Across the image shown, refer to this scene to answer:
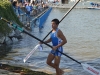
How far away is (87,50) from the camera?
56.9 feet

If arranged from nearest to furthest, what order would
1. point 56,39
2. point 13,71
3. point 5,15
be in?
1. point 56,39
2. point 13,71
3. point 5,15

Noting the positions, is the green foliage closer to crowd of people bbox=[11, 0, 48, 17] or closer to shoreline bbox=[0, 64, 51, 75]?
crowd of people bbox=[11, 0, 48, 17]

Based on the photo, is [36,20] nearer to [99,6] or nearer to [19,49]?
[19,49]

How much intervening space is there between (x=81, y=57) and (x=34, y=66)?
3.40 metres

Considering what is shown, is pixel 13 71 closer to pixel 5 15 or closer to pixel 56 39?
pixel 56 39

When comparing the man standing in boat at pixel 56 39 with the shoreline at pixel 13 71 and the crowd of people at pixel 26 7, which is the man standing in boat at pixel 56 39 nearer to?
the shoreline at pixel 13 71

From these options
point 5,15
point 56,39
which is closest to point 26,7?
point 5,15

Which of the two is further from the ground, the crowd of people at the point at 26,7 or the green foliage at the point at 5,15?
the green foliage at the point at 5,15

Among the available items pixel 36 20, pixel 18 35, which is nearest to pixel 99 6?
pixel 36 20

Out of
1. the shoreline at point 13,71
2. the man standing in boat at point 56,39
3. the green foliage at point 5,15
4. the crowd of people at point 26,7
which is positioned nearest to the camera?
the man standing in boat at point 56,39

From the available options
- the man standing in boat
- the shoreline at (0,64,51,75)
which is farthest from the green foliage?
the man standing in boat

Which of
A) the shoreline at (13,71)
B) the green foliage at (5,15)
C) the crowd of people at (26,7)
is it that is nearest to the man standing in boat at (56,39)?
the shoreline at (13,71)

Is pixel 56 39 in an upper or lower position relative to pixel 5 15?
upper

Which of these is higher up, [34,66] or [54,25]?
[54,25]
